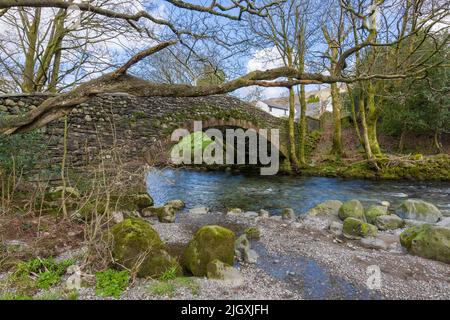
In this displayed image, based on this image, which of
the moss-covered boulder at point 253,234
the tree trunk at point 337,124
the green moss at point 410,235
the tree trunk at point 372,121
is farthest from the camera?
the tree trunk at point 337,124

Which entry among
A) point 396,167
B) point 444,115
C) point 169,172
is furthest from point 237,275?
point 444,115

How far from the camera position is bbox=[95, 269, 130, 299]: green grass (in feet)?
7.21

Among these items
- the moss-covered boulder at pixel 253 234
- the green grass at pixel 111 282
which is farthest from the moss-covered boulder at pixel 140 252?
the moss-covered boulder at pixel 253 234

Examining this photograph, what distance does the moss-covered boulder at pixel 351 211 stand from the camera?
5031mm

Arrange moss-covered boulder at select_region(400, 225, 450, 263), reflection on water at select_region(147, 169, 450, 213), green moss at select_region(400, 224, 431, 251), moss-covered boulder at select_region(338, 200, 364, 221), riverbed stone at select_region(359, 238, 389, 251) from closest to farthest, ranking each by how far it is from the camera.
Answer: moss-covered boulder at select_region(400, 225, 450, 263) → green moss at select_region(400, 224, 431, 251) → riverbed stone at select_region(359, 238, 389, 251) → moss-covered boulder at select_region(338, 200, 364, 221) → reflection on water at select_region(147, 169, 450, 213)

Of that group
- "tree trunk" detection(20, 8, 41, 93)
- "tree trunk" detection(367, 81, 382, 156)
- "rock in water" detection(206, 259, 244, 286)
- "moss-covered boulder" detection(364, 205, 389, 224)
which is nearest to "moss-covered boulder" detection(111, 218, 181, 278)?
"rock in water" detection(206, 259, 244, 286)

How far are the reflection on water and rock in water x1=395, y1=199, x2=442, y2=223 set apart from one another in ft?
4.00

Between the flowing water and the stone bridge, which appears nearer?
the flowing water

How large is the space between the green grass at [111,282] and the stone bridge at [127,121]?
2050 millimetres

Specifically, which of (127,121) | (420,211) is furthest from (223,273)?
(127,121)

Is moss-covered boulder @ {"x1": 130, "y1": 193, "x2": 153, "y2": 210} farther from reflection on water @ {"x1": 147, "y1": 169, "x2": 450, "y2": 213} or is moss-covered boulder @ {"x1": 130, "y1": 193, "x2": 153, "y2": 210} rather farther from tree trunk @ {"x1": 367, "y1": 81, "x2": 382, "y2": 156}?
tree trunk @ {"x1": 367, "y1": 81, "x2": 382, "y2": 156}

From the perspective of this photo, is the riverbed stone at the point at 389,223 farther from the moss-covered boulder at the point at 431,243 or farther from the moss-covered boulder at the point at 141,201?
the moss-covered boulder at the point at 141,201

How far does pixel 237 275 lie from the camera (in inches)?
105

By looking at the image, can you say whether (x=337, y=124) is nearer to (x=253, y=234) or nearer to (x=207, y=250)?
(x=253, y=234)
